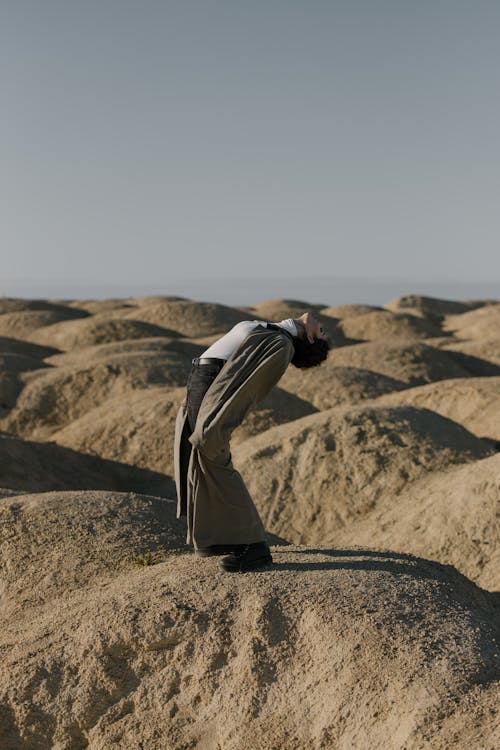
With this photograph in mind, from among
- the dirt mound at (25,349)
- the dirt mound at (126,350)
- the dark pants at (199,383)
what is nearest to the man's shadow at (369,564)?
the dark pants at (199,383)

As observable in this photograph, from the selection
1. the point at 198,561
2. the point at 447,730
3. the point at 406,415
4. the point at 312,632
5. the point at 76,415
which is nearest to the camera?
the point at 447,730

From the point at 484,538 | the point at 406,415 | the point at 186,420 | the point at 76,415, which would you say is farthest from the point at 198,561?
the point at 76,415

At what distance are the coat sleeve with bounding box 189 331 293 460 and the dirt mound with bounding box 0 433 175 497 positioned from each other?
9.69 meters

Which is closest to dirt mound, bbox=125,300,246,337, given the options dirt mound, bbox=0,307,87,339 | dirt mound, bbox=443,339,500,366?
dirt mound, bbox=0,307,87,339

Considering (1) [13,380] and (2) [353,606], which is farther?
(1) [13,380]

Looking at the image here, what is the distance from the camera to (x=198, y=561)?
7355mm

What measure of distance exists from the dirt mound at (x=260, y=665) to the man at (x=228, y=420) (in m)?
0.35

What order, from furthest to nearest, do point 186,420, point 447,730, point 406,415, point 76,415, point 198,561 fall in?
point 76,415 < point 406,415 < point 198,561 < point 186,420 < point 447,730

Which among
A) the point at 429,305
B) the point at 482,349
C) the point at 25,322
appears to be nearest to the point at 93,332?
the point at 25,322

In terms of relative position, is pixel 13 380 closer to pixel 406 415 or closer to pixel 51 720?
pixel 406 415

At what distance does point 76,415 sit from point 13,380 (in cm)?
269

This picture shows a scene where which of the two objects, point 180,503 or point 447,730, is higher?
point 180,503

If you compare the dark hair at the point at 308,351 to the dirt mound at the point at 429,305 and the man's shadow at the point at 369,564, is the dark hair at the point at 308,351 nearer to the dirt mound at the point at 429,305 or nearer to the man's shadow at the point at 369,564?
the man's shadow at the point at 369,564

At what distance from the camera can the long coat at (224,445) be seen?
6.20 m
